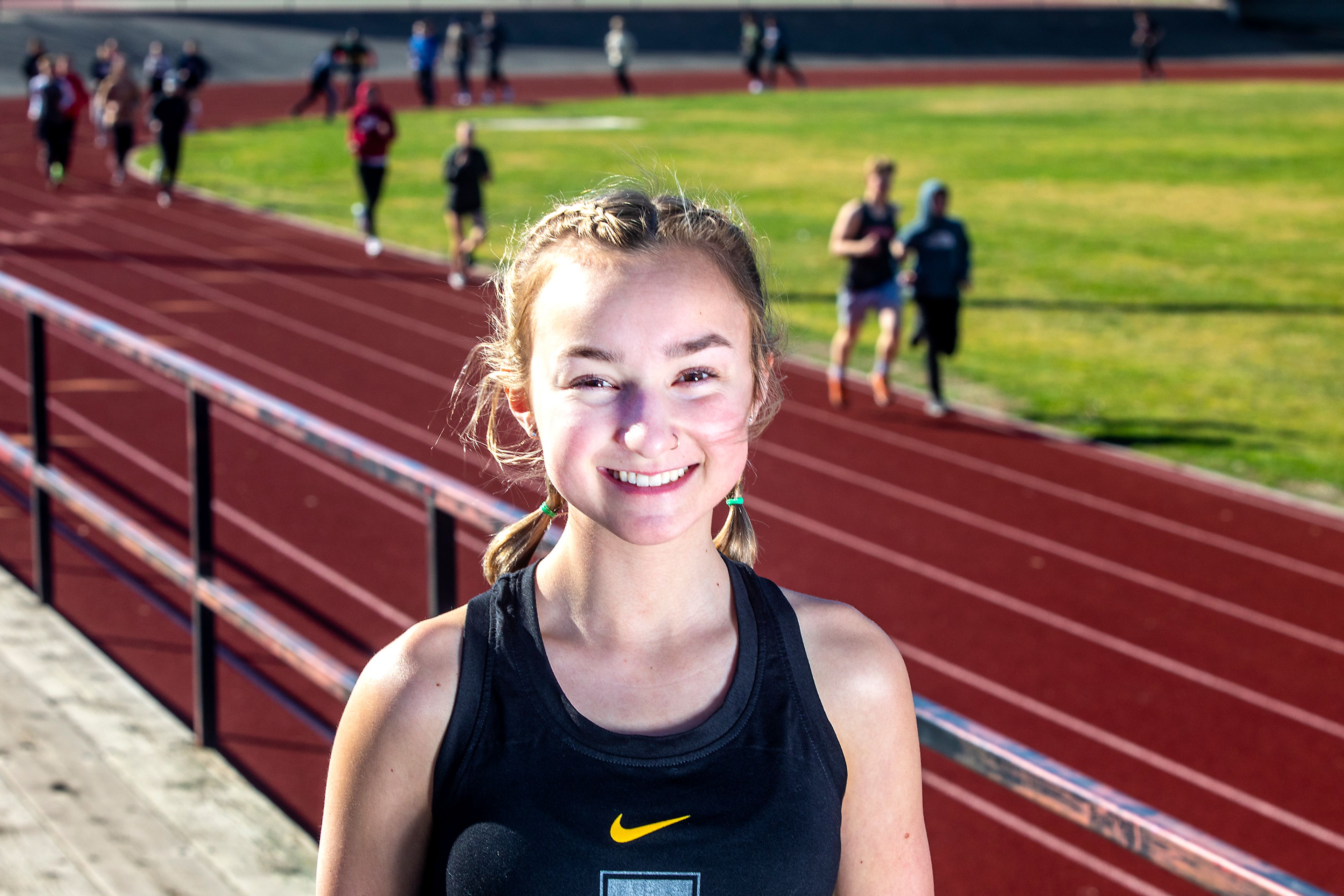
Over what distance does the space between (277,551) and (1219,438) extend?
283 inches

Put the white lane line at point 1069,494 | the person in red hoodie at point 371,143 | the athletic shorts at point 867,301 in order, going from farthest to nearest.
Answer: the person in red hoodie at point 371,143 → the athletic shorts at point 867,301 → the white lane line at point 1069,494

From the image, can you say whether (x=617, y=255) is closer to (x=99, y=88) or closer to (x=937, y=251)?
(x=937, y=251)

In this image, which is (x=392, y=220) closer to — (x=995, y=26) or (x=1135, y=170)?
(x=1135, y=170)

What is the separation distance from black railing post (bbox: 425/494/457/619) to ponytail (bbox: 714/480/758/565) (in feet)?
4.45

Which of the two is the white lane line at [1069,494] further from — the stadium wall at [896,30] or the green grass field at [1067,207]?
the stadium wall at [896,30]

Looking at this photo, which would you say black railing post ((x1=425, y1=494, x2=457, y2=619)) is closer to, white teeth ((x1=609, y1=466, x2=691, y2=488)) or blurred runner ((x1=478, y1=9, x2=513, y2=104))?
white teeth ((x1=609, y1=466, x2=691, y2=488))

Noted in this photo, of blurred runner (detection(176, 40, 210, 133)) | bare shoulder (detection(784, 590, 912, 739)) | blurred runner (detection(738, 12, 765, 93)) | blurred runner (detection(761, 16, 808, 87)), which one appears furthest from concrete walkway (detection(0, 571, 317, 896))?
blurred runner (detection(761, 16, 808, 87))

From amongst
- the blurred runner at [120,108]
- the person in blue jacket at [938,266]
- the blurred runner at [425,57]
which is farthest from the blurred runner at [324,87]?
Result: the person in blue jacket at [938,266]

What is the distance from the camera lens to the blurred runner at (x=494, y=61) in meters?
37.2

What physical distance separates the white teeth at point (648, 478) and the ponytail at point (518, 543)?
0.30m

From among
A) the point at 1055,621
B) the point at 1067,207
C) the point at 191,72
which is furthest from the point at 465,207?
the point at 191,72

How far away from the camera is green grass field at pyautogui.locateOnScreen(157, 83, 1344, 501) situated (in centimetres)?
1231

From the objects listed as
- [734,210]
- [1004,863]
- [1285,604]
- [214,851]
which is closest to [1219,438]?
[1285,604]

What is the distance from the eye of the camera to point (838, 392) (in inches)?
461
